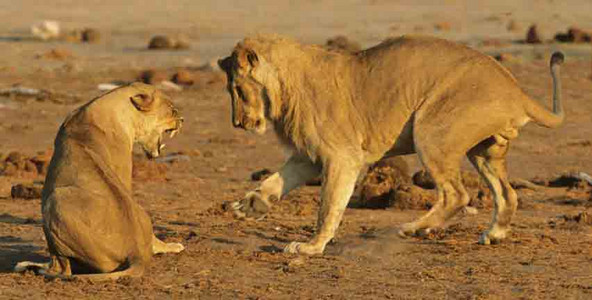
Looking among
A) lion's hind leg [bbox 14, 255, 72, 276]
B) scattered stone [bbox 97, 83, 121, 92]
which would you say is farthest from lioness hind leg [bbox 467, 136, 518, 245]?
scattered stone [bbox 97, 83, 121, 92]

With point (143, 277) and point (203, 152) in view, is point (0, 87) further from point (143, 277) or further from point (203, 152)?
point (143, 277)

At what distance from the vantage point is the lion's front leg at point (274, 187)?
10432 millimetres

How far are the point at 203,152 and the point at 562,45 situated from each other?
33.3 ft

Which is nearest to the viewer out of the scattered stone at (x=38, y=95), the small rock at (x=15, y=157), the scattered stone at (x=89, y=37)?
the small rock at (x=15, y=157)

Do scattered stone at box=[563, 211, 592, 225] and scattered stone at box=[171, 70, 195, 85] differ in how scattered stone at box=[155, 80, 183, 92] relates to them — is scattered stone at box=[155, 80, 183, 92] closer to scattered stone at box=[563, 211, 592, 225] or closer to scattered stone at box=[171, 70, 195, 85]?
scattered stone at box=[171, 70, 195, 85]

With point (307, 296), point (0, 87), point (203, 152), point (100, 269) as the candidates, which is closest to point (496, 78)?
point (307, 296)

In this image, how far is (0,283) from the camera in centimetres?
902

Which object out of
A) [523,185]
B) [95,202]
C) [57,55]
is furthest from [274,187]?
[57,55]

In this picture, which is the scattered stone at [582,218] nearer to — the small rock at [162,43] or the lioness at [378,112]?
the lioness at [378,112]

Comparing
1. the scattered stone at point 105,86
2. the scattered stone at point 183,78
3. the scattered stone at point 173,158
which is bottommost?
the scattered stone at point 105,86

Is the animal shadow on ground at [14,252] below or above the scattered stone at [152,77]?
above

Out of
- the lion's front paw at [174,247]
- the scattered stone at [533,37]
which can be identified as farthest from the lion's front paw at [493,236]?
the scattered stone at [533,37]

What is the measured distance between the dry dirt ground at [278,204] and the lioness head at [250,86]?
0.96 metres

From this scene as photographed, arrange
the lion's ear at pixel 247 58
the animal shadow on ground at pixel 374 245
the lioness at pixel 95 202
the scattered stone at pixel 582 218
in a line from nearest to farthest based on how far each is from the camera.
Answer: the lioness at pixel 95 202, the animal shadow on ground at pixel 374 245, the lion's ear at pixel 247 58, the scattered stone at pixel 582 218
